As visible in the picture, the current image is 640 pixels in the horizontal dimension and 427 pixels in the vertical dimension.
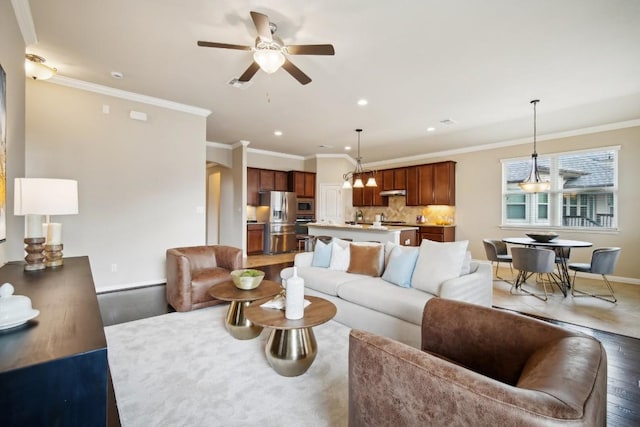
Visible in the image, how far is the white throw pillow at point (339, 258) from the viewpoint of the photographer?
12.0 ft

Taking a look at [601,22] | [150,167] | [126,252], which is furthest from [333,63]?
[126,252]

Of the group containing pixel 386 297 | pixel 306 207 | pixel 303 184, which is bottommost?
pixel 386 297

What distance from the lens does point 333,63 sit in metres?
3.36

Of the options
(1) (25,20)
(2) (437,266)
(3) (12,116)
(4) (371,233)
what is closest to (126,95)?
(1) (25,20)

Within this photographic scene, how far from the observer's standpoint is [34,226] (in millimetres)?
2104

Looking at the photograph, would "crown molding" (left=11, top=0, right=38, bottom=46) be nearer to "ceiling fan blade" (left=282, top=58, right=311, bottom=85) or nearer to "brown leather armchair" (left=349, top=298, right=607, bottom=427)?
"ceiling fan blade" (left=282, top=58, right=311, bottom=85)

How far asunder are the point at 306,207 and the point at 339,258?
5073mm

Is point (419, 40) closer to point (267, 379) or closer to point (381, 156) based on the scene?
point (267, 379)

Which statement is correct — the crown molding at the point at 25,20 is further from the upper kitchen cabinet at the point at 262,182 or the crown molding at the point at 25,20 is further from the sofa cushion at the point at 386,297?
the upper kitchen cabinet at the point at 262,182

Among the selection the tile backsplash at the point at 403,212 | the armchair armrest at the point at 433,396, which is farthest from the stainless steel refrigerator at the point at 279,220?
the armchair armrest at the point at 433,396

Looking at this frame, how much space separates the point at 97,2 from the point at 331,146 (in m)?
5.73

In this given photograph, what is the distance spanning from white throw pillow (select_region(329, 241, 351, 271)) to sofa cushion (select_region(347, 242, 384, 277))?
0.29 feet

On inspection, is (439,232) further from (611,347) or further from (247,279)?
(247,279)

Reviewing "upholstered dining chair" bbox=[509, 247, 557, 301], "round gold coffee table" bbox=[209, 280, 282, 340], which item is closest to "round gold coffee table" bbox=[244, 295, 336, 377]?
"round gold coffee table" bbox=[209, 280, 282, 340]
